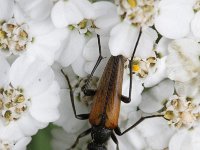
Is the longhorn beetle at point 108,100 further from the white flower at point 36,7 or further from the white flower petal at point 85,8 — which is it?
the white flower at point 36,7

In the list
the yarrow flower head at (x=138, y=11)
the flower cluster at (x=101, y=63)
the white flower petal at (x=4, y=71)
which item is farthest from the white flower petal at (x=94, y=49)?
the white flower petal at (x=4, y=71)

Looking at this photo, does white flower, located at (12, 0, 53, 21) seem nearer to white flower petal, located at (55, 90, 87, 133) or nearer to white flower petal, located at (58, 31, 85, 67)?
white flower petal, located at (58, 31, 85, 67)

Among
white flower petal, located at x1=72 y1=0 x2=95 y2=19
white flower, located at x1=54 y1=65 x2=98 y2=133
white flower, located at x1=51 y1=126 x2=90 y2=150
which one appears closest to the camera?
white flower petal, located at x1=72 y1=0 x2=95 y2=19

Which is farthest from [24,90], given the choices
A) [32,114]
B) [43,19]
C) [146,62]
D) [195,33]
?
[195,33]

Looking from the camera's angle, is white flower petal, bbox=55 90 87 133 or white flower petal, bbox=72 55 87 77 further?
white flower petal, bbox=55 90 87 133

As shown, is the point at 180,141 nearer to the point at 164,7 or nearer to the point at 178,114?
the point at 178,114

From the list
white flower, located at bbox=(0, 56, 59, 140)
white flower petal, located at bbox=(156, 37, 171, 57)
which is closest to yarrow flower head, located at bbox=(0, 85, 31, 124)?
white flower, located at bbox=(0, 56, 59, 140)
